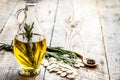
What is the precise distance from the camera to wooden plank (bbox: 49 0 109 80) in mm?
995

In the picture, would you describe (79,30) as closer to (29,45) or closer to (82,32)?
(82,32)

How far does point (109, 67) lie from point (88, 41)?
0.25 metres

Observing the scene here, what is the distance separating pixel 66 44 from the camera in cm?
121

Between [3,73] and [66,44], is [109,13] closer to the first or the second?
[66,44]

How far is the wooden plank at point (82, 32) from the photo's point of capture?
995 mm

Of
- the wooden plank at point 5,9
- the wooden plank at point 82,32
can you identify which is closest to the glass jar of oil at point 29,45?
the wooden plank at point 82,32

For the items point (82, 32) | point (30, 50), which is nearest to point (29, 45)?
point (30, 50)

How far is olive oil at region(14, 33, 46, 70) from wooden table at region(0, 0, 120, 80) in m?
0.05

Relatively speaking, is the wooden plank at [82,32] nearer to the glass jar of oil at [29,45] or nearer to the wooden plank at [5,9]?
the glass jar of oil at [29,45]

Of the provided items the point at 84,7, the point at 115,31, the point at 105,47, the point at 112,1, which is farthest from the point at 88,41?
the point at 112,1

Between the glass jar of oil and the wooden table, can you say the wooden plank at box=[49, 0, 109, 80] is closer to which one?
the wooden table

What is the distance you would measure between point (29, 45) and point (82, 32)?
51 cm

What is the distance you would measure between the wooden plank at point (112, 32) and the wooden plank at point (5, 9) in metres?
0.49

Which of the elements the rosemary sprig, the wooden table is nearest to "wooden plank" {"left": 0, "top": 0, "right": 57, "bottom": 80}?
the wooden table
